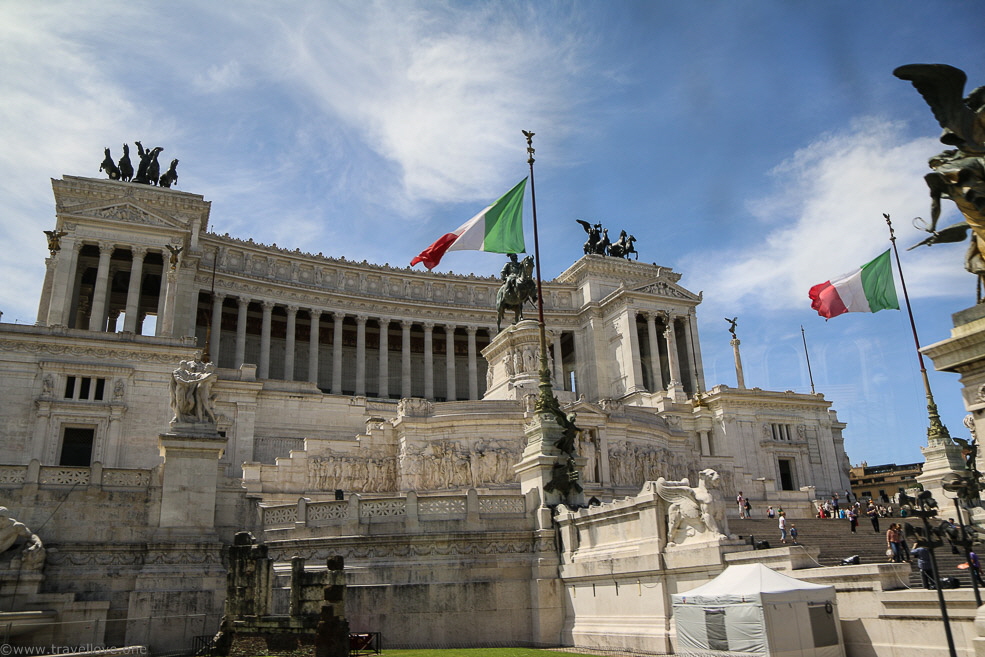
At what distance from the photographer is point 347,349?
77812 millimetres

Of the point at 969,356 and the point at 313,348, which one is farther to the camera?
the point at 313,348

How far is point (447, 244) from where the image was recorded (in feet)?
110

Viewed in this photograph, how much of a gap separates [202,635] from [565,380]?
64.1 metres

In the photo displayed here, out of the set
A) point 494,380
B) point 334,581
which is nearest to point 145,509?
point 334,581

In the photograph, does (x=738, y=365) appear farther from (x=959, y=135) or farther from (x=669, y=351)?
(x=959, y=135)

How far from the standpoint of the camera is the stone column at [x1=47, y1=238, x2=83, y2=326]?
53.5 m

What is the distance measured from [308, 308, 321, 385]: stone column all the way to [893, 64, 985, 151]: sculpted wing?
61477mm

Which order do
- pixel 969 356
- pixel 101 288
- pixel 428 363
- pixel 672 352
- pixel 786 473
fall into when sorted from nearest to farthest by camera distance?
pixel 969 356 < pixel 101 288 < pixel 786 473 < pixel 672 352 < pixel 428 363

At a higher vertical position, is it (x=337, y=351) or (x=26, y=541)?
(x=337, y=351)

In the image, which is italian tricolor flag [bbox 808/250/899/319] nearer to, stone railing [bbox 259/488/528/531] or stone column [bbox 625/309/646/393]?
stone railing [bbox 259/488/528/531]

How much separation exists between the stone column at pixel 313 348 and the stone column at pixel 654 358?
3163cm

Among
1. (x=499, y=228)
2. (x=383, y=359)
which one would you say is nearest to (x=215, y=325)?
(x=383, y=359)

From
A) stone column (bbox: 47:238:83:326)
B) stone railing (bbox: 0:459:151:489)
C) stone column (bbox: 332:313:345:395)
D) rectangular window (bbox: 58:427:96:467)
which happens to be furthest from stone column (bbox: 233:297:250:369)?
stone railing (bbox: 0:459:151:489)

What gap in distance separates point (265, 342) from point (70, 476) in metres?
43.2
